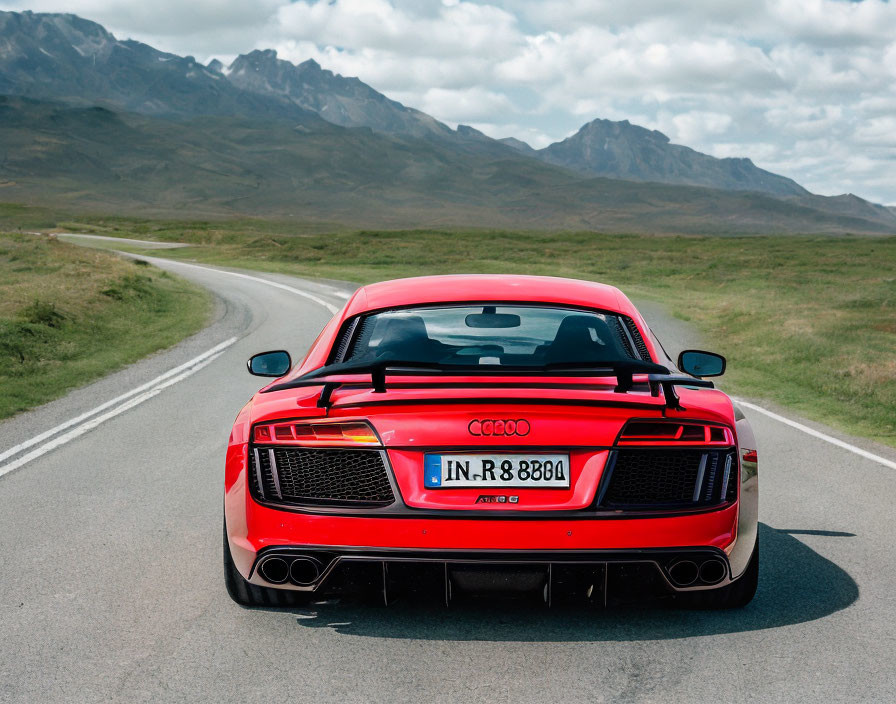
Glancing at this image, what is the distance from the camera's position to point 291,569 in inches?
155

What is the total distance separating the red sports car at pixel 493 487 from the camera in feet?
12.2

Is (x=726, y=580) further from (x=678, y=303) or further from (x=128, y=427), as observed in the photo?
(x=678, y=303)

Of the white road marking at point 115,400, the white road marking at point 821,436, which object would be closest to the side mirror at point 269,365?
the white road marking at point 115,400

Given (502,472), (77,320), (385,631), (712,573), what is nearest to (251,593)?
(385,631)

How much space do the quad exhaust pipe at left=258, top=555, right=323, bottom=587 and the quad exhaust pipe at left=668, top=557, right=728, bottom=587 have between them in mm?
1320

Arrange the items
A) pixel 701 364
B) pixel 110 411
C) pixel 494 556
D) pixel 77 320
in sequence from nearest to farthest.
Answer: pixel 494 556
pixel 701 364
pixel 110 411
pixel 77 320

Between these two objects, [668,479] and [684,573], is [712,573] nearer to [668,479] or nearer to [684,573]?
[684,573]

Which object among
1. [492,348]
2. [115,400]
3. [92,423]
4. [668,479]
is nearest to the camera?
[668,479]

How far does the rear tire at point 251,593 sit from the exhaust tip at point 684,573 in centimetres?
144

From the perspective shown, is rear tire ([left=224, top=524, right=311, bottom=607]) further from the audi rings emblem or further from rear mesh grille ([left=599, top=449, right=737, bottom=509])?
rear mesh grille ([left=599, top=449, right=737, bottom=509])

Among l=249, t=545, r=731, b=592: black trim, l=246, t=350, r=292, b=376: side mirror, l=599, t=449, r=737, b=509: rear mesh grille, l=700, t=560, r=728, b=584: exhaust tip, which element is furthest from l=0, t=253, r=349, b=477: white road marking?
l=700, t=560, r=728, b=584: exhaust tip

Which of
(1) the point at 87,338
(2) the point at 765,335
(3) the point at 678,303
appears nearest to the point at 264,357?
(1) the point at 87,338

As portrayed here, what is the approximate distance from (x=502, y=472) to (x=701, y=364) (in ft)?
5.61

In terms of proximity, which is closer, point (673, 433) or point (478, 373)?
point (673, 433)
